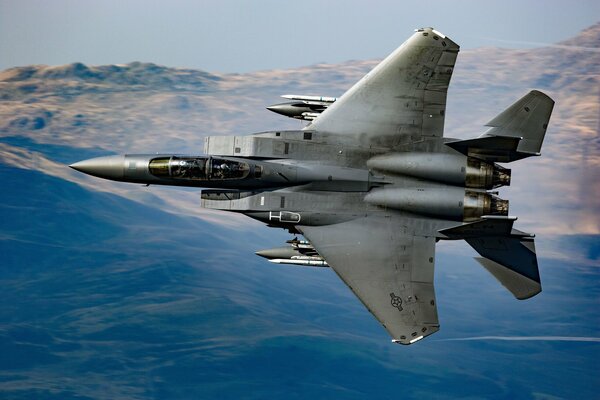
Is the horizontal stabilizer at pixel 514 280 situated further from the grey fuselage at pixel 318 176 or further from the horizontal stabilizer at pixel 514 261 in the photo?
the grey fuselage at pixel 318 176

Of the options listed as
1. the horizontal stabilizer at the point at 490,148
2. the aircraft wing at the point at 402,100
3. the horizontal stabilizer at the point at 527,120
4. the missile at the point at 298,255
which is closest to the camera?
the horizontal stabilizer at the point at 490,148

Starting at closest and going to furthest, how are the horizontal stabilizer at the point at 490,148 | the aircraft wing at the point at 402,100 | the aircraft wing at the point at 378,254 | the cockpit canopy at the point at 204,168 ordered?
the horizontal stabilizer at the point at 490,148
the cockpit canopy at the point at 204,168
the aircraft wing at the point at 378,254
the aircraft wing at the point at 402,100

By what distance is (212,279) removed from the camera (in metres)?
71.1

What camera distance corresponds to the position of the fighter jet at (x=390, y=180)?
59.5ft

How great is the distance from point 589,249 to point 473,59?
61.7 ft

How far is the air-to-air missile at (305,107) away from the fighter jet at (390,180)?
98 cm

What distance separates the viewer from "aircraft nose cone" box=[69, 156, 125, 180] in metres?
18.3

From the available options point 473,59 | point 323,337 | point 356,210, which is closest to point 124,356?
point 323,337

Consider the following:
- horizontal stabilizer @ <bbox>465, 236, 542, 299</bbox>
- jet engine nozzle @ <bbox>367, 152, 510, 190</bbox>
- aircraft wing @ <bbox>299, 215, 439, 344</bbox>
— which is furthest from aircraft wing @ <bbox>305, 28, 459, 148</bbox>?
horizontal stabilizer @ <bbox>465, 236, 542, 299</bbox>

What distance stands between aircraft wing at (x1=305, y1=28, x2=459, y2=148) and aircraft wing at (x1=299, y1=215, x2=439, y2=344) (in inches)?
90.3

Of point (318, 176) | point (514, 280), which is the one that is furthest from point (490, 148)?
point (318, 176)

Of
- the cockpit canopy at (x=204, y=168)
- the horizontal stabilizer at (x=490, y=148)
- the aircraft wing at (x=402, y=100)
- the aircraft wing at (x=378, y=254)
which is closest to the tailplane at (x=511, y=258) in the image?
the aircraft wing at (x=378, y=254)

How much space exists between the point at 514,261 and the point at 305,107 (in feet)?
23.9

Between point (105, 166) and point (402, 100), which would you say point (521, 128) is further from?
point (105, 166)
